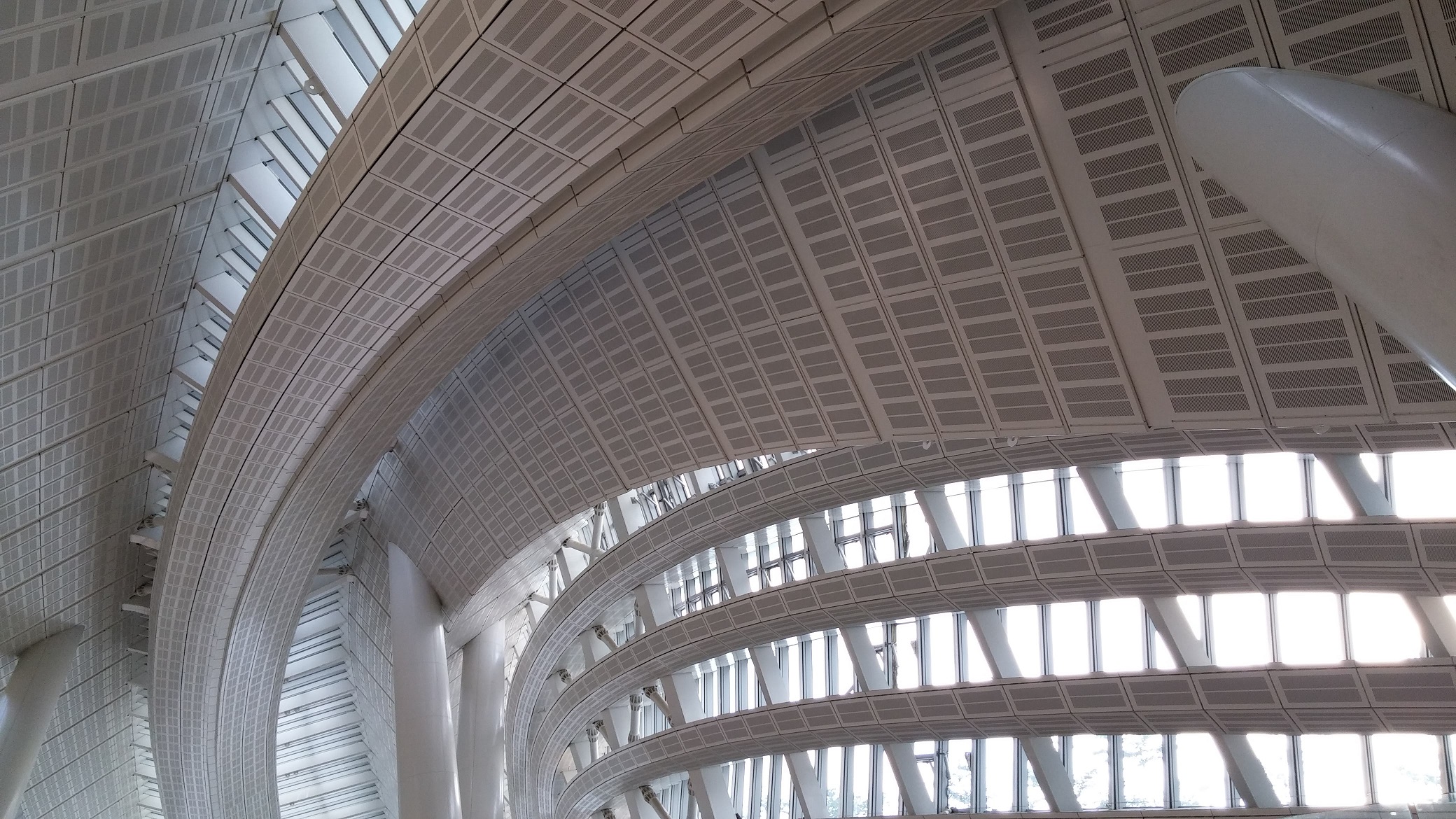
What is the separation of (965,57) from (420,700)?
15939 millimetres

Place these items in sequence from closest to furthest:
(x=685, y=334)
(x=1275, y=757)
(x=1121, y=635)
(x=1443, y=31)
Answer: (x=1443, y=31) → (x=685, y=334) → (x=1275, y=757) → (x=1121, y=635)

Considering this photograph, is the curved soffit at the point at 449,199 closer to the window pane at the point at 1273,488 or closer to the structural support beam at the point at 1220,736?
the window pane at the point at 1273,488

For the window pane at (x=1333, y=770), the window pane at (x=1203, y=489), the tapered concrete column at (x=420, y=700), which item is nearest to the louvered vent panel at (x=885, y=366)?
the window pane at (x=1203, y=489)

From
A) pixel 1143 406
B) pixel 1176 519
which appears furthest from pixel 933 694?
pixel 1143 406

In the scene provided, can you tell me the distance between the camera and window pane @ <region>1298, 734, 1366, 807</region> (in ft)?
51.1

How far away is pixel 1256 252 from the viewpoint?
26.8ft

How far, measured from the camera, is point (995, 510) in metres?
17.6

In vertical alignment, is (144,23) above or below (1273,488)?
above

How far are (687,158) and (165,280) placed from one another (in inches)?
350

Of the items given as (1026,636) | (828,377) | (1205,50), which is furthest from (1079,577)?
(1205,50)

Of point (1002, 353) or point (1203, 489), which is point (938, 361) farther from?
point (1203, 489)

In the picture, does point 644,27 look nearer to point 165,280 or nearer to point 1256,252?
point 1256,252

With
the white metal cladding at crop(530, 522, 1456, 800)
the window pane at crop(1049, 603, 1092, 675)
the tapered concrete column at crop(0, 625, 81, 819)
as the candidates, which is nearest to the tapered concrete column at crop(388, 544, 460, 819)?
the white metal cladding at crop(530, 522, 1456, 800)

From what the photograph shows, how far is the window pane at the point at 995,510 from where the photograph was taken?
17.4 meters
